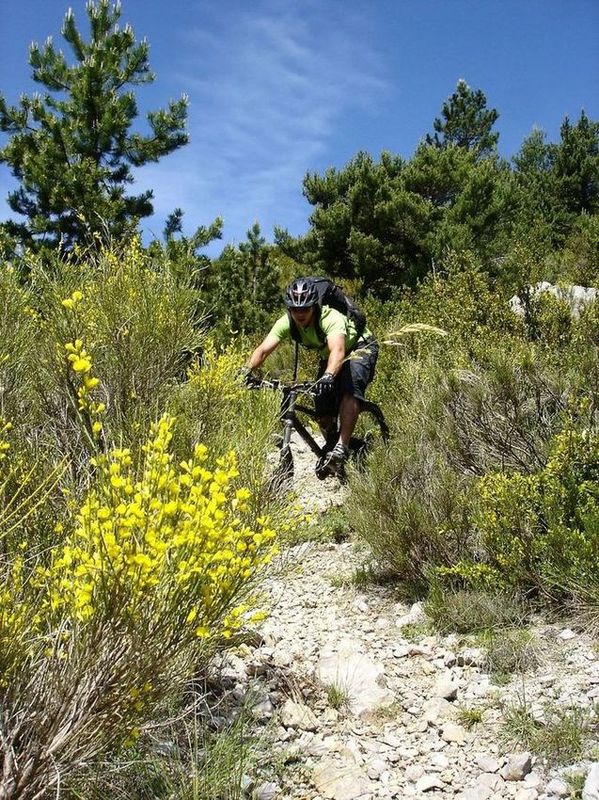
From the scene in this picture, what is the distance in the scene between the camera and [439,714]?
104 inches

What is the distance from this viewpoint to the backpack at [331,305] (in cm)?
502

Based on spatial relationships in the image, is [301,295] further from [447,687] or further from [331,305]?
[447,687]

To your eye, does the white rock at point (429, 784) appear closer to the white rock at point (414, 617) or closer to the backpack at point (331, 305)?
the white rock at point (414, 617)

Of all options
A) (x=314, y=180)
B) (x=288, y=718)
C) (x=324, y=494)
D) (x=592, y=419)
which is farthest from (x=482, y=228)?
(x=288, y=718)

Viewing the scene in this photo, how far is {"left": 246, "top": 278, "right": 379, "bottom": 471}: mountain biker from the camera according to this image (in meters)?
4.89

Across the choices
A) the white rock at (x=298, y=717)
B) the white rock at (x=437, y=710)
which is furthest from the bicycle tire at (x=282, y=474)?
the white rock at (x=437, y=710)

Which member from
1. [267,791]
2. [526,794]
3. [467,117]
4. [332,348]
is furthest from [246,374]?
[467,117]

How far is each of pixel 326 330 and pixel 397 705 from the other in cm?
295

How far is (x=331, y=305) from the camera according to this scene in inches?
206

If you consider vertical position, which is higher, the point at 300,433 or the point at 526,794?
the point at 300,433

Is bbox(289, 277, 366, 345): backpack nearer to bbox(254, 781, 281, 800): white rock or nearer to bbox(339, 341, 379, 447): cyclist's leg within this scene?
bbox(339, 341, 379, 447): cyclist's leg

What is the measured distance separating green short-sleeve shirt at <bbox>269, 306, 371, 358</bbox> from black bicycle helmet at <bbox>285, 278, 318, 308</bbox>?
0.19 m

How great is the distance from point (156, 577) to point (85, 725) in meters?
0.46

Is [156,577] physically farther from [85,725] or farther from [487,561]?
[487,561]
